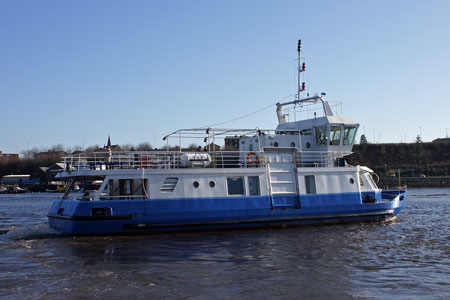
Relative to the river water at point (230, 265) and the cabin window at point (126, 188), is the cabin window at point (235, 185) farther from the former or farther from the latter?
the cabin window at point (126, 188)

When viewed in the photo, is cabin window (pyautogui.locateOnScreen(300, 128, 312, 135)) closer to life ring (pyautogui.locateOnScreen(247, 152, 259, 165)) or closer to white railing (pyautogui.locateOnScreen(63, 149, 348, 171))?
white railing (pyautogui.locateOnScreen(63, 149, 348, 171))

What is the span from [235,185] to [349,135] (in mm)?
7221

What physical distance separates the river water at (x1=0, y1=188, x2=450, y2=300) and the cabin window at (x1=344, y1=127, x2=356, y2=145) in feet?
17.2

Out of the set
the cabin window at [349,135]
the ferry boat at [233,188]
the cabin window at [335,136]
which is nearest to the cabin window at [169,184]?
the ferry boat at [233,188]

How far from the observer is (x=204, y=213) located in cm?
1820

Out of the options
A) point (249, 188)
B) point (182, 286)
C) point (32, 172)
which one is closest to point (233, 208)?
point (249, 188)

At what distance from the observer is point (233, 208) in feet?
61.3

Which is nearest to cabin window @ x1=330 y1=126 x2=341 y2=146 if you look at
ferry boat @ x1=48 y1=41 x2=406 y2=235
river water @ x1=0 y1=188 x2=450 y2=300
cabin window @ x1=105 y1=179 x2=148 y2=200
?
ferry boat @ x1=48 y1=41 x2=406 y2=235

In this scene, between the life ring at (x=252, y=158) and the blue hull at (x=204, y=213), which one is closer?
the blue hull at (x=204, y=213)

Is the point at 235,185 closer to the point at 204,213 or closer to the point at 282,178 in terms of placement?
the point at 204,213

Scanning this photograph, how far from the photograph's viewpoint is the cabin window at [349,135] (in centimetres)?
2261

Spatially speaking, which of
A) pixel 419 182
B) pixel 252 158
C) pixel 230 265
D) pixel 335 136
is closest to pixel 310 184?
pixel 252 158

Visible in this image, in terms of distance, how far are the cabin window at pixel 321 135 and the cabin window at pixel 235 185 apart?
538 cm

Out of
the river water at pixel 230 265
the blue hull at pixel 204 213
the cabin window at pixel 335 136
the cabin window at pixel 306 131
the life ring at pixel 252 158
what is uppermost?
the cabin window at pixel 306 131
